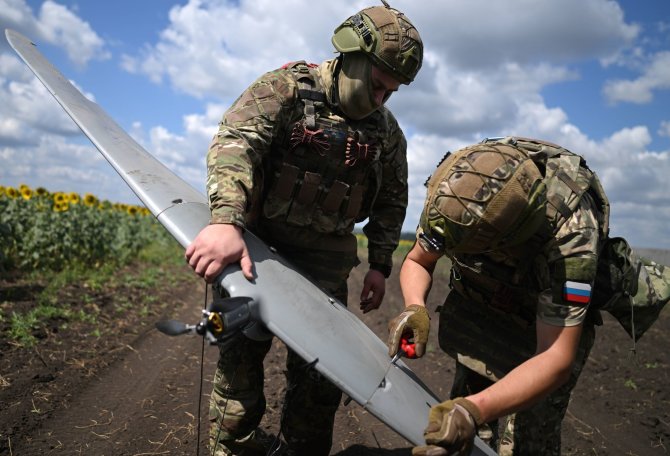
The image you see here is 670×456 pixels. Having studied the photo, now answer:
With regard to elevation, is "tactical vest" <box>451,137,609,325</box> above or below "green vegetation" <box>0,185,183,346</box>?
above

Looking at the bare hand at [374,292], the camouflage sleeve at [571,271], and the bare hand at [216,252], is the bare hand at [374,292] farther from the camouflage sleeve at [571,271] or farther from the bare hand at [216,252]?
the bare hand at [216,252]

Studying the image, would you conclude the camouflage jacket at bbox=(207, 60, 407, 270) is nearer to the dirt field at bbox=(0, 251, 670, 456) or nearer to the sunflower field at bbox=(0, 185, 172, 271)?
the dirt field at bbox=(0, 251, 670, 456)

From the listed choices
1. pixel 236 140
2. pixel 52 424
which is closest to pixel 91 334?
pixel 52 424

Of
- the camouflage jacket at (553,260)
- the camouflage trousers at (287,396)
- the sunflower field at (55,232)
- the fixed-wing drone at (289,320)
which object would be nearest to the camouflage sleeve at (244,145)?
the fixed-wing drone at (289,320)

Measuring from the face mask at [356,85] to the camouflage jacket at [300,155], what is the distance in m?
0.09

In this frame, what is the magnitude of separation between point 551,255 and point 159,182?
6.83 ft

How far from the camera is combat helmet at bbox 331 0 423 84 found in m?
2.56

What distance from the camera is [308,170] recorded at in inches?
111

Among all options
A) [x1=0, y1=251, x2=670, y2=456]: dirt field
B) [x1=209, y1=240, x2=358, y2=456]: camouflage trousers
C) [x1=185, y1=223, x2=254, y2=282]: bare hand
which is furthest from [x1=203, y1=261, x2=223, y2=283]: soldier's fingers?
[x1=0, y1=251, x2=670, y2=456]: dirt field

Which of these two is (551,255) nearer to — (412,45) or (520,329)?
(520,329)

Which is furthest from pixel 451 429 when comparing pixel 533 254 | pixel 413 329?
pixel 533 254

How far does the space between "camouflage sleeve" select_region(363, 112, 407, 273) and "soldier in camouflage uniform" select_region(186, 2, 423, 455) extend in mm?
65

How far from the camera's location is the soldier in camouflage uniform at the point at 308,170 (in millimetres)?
2531

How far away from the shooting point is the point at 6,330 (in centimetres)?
505
